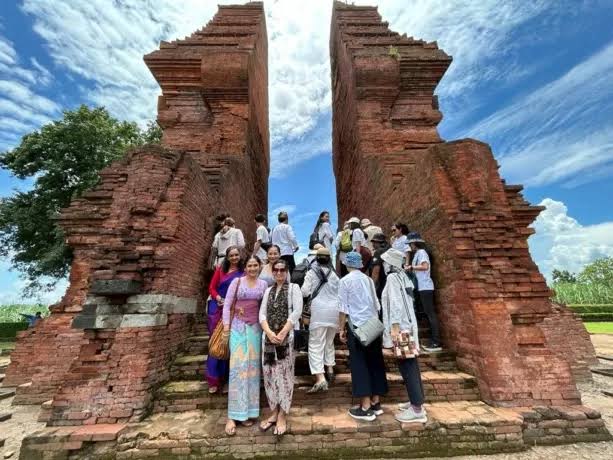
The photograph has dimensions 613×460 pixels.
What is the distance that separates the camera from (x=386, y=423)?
10.7 ft

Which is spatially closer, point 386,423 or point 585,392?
point 386,423

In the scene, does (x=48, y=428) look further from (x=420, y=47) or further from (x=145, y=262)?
(x=420, y=47)

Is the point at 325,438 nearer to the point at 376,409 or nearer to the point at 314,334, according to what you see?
the point at 376,409

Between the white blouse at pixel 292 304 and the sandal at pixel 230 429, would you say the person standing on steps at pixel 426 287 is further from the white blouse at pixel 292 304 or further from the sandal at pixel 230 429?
the sandal at pixel 230 429

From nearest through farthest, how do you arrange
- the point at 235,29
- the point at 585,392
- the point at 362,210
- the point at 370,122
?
the point at 585,392, the point at 370,122, the point at 362,210, the point at 235,29

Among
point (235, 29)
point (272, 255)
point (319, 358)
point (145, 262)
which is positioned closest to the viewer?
point (319, 358)

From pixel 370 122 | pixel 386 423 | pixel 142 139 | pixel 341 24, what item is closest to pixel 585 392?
pixel 386 423

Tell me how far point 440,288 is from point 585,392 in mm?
3814

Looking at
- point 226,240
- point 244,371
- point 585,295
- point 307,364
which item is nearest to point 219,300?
point 244,371

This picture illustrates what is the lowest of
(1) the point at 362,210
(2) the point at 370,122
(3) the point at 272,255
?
(3) the point at 272,255

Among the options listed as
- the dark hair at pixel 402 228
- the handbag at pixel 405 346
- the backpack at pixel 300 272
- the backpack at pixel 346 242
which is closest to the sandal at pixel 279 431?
the handbag at pixel 405 346

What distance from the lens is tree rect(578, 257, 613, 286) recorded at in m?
47.2

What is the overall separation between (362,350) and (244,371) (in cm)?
130

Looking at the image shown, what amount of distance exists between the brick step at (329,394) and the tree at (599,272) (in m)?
59.7
